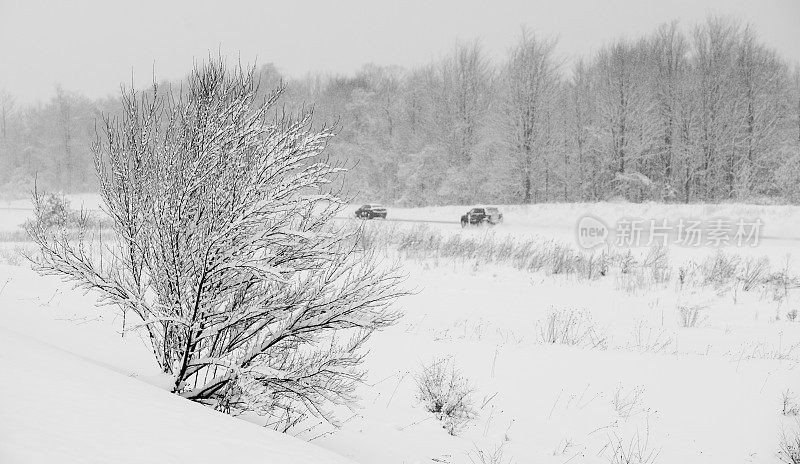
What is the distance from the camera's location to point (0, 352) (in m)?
2.81

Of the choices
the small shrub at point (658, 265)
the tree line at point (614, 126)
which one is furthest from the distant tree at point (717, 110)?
the small shrub at point (658, 265)

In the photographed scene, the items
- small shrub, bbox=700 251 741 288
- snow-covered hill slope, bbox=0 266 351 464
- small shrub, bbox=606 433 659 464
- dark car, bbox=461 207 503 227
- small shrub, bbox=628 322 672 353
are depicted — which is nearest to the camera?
snow-covered hill slope, bbox=0 266 351 464

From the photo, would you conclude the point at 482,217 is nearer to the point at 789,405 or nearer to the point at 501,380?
the point at 501,380

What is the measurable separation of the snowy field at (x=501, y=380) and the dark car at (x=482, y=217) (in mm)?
12275

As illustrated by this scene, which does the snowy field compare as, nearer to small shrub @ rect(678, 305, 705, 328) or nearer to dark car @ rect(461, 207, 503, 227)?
small shrub @ rect(678, 305, 705, 328)

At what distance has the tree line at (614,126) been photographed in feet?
102

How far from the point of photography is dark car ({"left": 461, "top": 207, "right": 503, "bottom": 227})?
26.5m

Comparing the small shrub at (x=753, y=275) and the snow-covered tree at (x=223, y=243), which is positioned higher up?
the snow-covered tree at (x=223, y=243)

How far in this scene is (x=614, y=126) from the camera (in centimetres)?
3269

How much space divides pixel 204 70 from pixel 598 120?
3362 cm

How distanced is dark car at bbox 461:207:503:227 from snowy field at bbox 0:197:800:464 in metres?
12.3

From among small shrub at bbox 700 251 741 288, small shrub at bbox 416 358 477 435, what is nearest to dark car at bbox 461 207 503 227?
small shrub at bbox 700 251 741 288

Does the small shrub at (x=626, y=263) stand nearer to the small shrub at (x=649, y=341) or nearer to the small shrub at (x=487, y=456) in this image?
the small shrub at (x=649, y=341)

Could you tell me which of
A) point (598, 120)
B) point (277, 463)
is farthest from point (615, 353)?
point (598, 120)
